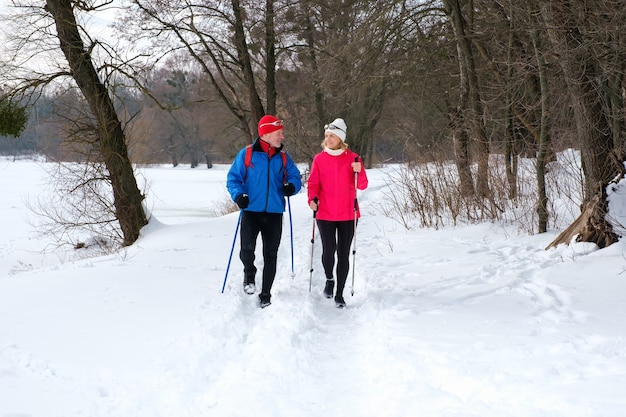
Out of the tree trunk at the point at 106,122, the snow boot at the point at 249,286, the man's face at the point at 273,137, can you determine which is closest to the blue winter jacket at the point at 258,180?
the man's face at the point at 273,137

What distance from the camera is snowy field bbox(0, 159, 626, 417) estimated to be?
2924 millimetres

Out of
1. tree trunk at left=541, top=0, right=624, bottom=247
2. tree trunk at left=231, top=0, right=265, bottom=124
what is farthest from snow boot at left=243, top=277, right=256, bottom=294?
tree trunk at left=231, top=0, right=265, bottom=124

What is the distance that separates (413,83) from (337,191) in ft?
40.8

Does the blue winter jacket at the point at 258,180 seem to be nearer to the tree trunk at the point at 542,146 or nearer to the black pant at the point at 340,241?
the black pant at the point at 340,241

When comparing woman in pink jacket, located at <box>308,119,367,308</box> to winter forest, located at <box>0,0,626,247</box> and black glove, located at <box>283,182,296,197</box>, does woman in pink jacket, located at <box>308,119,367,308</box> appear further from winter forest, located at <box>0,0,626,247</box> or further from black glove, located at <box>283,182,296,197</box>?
winter forest, located at <box>0,0,626,247</box>

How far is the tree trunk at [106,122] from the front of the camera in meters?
10.1

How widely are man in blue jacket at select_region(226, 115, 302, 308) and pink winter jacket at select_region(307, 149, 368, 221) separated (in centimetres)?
23

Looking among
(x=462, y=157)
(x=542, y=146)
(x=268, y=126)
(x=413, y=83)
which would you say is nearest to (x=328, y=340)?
(x=268, y=126)

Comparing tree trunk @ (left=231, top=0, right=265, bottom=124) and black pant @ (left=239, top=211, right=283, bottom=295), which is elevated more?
tree trunk @ (left=231, top=0, right=265, bottom=124)

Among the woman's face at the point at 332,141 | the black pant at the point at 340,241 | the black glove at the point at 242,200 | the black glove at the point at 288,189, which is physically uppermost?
the woman's face at the point at 332,141

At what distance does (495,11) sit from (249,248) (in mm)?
8263

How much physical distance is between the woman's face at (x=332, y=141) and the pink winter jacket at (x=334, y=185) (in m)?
0.10

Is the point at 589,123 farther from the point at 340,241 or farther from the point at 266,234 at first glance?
the point at 266,234

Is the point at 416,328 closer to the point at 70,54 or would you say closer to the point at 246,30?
the point at 70,54
